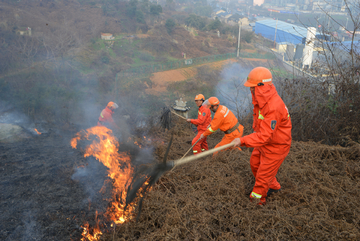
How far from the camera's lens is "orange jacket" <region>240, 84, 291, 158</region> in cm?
317

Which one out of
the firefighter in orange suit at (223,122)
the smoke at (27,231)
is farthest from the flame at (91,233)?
the firefighter in orange suit at (223,122)

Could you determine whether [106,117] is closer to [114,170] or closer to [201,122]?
[114,170]

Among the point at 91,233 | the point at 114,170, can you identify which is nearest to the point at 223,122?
the point at 114,170

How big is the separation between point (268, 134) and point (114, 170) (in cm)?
344

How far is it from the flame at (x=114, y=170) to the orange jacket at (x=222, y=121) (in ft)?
6.46

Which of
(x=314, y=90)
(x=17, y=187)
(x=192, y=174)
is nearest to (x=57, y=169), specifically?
(x=17, y=187)

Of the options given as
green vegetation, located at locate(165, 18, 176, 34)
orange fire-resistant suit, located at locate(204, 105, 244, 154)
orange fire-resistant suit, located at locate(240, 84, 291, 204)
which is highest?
orange fire-resistant suit, located at locate(240, 84, 291, 204)

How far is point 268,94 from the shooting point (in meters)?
3.25

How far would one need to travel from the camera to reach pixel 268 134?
125 inches

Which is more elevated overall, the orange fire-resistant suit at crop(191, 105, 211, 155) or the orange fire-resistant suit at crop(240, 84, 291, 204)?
the orange fire-resistant suit at crop(240, 84, 291, 204)

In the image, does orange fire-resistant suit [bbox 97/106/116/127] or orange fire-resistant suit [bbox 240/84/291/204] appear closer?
orange fire-resistant suit [bbox 240/84/291/204]

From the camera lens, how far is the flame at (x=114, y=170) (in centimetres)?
373

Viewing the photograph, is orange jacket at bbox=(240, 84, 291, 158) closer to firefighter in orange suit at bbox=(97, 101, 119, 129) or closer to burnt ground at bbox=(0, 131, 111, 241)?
burnt ground at bbox=(0, 131, 111, 241)

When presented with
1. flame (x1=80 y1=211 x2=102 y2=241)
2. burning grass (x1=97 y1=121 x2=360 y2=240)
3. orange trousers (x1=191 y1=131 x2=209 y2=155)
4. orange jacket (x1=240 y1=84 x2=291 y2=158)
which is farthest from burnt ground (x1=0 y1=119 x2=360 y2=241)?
orange jacket (x1=240 y1=84 x2=291 y2=158)
